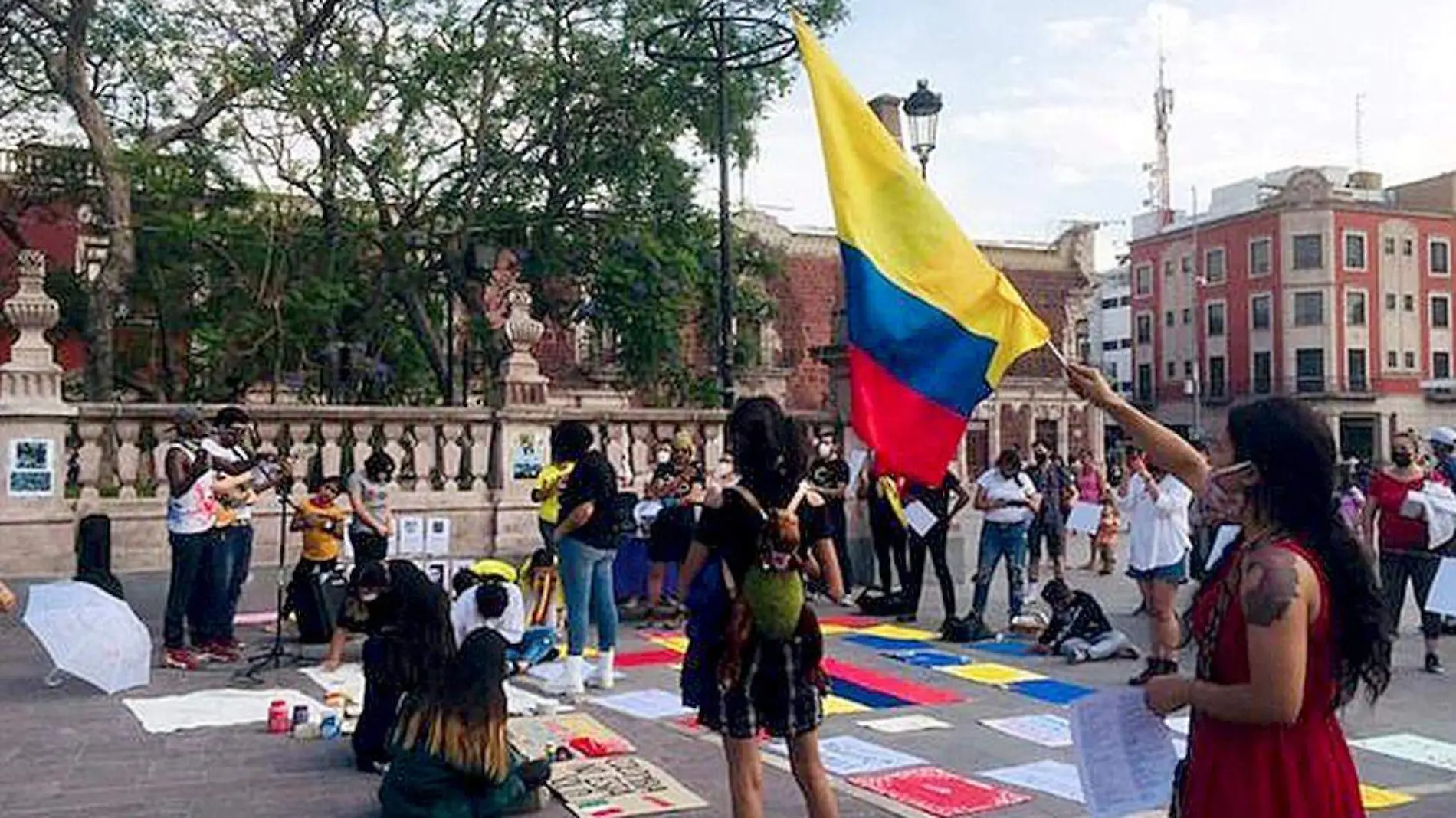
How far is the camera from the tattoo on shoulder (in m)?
2.87

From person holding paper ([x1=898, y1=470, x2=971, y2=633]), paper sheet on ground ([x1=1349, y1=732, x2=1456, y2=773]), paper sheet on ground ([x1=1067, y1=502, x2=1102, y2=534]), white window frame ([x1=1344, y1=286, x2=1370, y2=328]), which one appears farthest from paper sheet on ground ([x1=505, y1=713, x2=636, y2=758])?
white window frame ([x1=1344, y1=286, x2=1370, y2=328])

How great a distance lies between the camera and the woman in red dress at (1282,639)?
9.49 feet

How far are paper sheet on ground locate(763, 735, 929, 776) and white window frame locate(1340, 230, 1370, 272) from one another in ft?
199

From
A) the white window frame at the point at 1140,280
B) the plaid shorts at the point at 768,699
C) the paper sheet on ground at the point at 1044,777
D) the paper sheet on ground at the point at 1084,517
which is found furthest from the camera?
the white window frame at the point at 1140,280

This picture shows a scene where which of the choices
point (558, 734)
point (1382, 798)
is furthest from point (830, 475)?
point (1382, 798)

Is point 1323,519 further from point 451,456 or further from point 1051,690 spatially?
point 451,456

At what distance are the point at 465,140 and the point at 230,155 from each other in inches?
124

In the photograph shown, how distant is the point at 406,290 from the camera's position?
20031 millimetres

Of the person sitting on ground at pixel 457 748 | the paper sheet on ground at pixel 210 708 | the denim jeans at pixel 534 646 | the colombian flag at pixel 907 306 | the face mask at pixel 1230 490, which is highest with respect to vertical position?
the colombian flag at pixel 907 306

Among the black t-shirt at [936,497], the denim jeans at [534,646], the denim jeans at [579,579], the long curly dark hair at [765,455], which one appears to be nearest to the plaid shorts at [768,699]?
the long curly dark hair at [765,455]

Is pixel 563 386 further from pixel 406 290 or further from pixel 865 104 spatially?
pixel 865 104

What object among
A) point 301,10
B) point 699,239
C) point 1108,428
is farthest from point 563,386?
point 1108,428

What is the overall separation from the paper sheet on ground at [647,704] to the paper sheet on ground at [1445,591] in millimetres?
5560

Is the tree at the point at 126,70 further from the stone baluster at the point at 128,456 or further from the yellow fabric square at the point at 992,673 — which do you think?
the yellow fabric square at the point at 992,673
